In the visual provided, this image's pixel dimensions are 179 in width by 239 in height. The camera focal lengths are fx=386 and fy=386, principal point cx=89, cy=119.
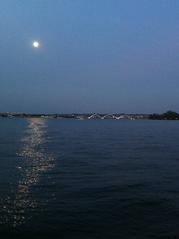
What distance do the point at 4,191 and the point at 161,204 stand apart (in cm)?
919

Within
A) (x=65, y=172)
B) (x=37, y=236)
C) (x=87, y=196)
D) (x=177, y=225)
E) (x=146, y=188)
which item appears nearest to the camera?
(x=37, y=236)

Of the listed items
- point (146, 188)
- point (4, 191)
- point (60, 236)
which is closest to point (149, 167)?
point (146, 188)

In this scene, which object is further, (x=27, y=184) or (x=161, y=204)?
(x=27, y=184)

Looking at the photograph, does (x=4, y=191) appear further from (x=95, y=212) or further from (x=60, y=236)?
(x=60, y=236)

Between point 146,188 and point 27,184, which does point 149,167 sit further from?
point 27,184

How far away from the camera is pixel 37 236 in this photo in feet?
49.6

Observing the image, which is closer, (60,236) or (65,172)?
(60,236)

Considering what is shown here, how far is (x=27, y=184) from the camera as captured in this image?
2569 cm

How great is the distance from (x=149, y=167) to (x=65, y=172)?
8012 millimetres

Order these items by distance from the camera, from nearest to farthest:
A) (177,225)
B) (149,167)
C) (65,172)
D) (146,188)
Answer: (177,225), (146,188), (65,172), (149,167)

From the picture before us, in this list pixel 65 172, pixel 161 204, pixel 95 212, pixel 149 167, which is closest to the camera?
pixel 95 212

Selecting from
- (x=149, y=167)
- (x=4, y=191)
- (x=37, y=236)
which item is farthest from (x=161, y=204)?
(x=149, y=167)

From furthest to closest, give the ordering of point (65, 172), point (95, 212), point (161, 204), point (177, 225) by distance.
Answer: point (65, 172)
point (161, 204)
point (95, 212)
point (177, 225)

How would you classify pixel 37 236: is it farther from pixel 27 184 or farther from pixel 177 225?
pixel 27 184
